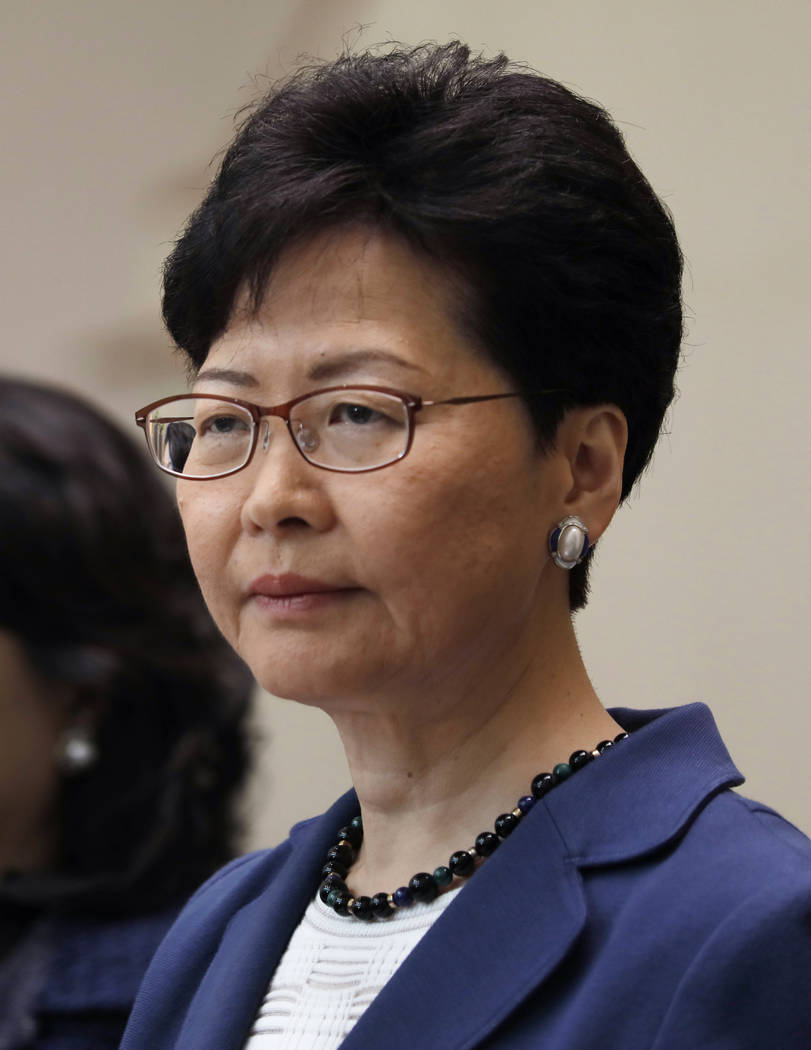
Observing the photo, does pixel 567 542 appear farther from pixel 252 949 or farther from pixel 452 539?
pixel 252 949

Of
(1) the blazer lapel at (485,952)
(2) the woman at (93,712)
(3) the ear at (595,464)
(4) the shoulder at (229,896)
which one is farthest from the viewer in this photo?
(2) the woman at (93,712)

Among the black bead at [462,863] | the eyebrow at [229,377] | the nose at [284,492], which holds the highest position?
the eyebrow at [229,377]

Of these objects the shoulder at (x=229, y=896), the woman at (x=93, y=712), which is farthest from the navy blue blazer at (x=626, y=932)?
the woman at (x=93, y=712)

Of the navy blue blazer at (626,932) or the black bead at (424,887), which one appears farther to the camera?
the black bead at (424,887)

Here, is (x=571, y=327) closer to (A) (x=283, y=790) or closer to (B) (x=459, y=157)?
(B) (x=459, y=157)

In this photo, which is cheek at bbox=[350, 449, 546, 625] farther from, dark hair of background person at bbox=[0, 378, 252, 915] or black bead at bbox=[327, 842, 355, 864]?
dark hair of background person at bbox=[0, 378, 252, 915]

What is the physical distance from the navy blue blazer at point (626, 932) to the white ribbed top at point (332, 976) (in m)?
0.03

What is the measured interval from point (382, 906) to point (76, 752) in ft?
3.00

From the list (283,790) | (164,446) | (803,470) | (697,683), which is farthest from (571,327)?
(283,790)

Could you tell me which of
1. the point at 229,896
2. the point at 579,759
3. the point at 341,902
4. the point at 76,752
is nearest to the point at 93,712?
the point at 76,752

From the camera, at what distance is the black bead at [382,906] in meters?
1.64

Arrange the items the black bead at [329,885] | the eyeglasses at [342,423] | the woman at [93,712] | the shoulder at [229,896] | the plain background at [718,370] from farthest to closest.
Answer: the plain background at [718,370] < the woman at [93,712] < the shoulder at [229,896] < the black bead at [329,885] < the eyeglasses at [342,423]

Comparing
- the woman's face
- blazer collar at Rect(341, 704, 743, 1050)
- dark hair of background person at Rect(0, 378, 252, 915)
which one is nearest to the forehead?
the woman's face

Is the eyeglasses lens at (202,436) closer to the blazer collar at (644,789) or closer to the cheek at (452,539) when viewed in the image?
the cheek at (452,539)
